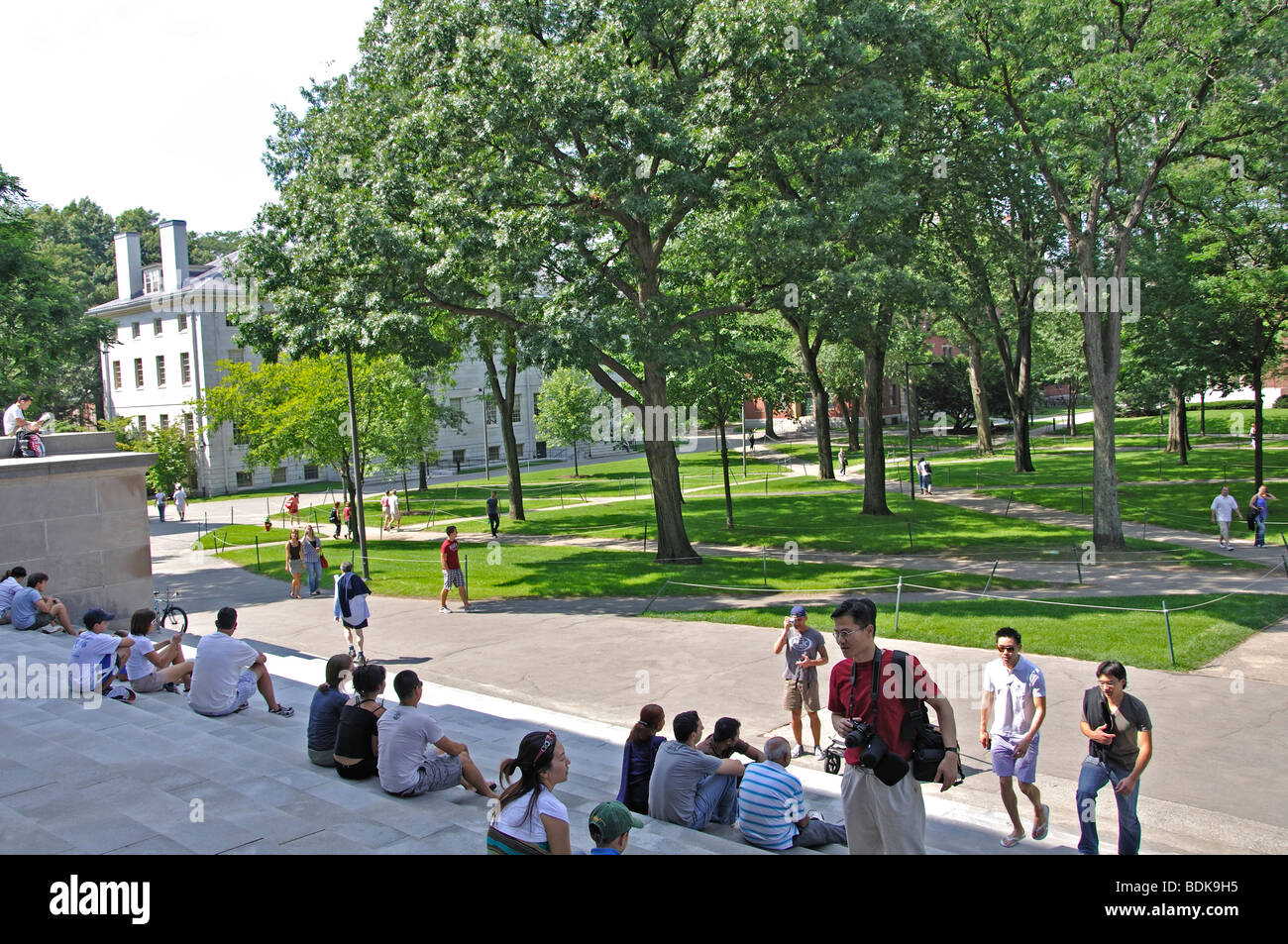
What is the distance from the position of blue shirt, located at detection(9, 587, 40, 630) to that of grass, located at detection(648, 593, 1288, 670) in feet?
33.5

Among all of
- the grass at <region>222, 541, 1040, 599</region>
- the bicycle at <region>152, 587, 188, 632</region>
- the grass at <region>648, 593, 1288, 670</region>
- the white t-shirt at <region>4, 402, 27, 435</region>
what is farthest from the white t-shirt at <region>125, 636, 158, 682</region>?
the grass at <region>222, 541, 1040, 599</region>

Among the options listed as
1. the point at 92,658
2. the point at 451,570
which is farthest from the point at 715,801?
the point at 451,570

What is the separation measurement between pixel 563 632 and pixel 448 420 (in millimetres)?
33056

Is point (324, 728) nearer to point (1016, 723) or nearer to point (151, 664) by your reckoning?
point (151, 664)

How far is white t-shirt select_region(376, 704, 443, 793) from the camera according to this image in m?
7.50

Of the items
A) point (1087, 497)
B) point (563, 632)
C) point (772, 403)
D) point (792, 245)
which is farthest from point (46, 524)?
point (1087, 497)

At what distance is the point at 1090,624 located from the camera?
15469 millimetres

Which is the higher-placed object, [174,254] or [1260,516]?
[174,254]

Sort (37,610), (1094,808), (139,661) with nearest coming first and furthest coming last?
(1094,808) < (139,661) < (37,610)

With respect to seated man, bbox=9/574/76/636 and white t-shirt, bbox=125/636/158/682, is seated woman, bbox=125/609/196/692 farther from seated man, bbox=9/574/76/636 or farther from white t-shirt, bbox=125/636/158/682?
seated man, bbox=9/574/76/636

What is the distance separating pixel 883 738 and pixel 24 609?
13.4 m

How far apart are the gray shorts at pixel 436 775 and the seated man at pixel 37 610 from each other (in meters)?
9.03

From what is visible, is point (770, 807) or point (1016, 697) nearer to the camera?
point (770, 807)
